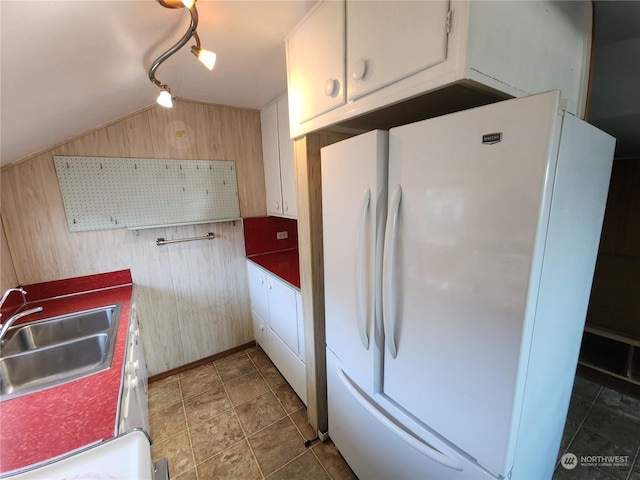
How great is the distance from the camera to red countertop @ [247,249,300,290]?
6.38 ft

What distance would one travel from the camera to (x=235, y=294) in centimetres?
262

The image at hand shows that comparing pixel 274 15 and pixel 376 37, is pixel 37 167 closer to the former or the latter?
pixel 274 15

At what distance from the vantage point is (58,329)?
160 cm

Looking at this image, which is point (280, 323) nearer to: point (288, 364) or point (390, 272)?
point (288, 364)

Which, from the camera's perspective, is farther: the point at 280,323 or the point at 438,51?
the point at 280,323

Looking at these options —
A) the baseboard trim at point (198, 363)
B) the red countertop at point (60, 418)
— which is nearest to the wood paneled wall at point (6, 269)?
the red countertop at point (60, 418)

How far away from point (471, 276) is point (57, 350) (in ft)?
6.35

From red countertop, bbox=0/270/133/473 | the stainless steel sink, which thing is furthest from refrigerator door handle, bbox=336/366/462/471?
the stainless steel sink

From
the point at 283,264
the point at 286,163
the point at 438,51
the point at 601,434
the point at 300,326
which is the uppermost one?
the point at 438,51

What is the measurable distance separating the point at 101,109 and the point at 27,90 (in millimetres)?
693

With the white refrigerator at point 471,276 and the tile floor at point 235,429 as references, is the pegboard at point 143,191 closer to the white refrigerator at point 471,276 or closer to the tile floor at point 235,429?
the tile floor at point 235,429

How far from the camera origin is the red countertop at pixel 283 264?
194 centimetres

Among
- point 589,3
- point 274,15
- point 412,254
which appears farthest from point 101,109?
point 589,3

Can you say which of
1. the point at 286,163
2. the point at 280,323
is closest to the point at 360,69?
the point at 286,163
